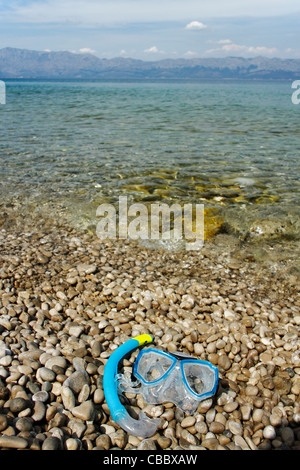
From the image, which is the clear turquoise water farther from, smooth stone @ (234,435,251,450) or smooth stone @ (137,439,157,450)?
smooth stone @ (137,439,157,450)

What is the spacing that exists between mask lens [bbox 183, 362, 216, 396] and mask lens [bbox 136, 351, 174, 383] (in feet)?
0.69

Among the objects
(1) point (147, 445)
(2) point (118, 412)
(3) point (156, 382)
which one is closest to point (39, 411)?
(2) point (118, 412)

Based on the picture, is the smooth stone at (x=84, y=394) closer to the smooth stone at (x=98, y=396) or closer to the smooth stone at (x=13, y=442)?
the smooth stone at (x=98, y=396)

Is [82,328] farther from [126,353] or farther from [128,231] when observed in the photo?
[128,231]

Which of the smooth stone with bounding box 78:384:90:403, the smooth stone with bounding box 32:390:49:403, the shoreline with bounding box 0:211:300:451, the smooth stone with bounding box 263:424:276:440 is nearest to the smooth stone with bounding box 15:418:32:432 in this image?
the shoreline with bounding box 0:211:300:451

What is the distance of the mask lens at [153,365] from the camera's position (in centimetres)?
412

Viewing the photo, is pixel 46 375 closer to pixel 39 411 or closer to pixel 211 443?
pixel 39 411

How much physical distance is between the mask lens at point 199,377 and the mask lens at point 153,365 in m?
0.21

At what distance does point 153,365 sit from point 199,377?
21.2 inches

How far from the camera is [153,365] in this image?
4.24 meters

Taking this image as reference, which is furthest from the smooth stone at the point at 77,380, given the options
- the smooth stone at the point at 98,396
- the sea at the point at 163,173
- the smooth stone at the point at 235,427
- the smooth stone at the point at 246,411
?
the sea at the point at 163,173

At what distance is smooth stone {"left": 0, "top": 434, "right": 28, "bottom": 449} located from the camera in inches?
119

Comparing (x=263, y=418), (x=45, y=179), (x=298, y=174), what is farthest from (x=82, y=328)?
(x=298, y=174)

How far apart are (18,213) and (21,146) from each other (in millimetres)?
7591
